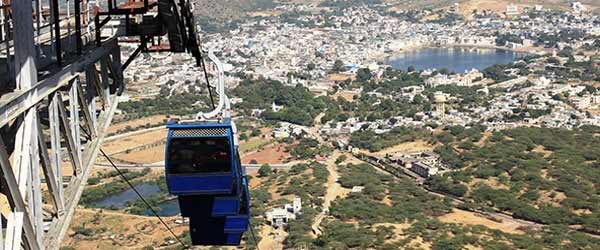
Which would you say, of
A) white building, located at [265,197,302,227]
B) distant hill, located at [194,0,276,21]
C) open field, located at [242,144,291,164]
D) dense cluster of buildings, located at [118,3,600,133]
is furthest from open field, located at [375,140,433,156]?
distant hill, located at [194,0,276,21]

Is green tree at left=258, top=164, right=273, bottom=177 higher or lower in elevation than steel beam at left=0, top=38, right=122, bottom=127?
lower

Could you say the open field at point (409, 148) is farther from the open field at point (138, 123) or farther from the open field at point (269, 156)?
the open field at point (138, 123)

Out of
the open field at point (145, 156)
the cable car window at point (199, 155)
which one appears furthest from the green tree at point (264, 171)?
the cable car window at point (199, 155)

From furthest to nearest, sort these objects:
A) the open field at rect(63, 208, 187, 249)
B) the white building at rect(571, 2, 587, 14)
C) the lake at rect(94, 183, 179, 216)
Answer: the white building at rect(571, 2, 587, 14)
the lake at rect(94, 183, 179, 216)
the open field at rect(63, 208, 187, 249)

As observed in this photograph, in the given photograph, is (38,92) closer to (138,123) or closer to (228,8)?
(138,123)

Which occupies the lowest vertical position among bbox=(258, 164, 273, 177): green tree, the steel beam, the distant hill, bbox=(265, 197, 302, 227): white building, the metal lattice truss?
bbox=(258, 164, 273, 177): green tree

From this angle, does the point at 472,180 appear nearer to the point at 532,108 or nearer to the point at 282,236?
the point at 282,236

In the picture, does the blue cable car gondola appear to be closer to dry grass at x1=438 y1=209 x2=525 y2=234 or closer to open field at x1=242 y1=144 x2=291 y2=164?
dry grass at x1=438 y1=209 x2=525 y2=234
